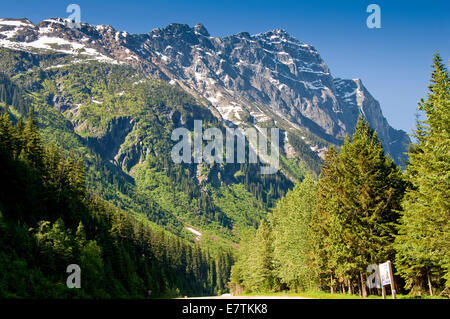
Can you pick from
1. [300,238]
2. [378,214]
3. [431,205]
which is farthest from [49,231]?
[431,205]

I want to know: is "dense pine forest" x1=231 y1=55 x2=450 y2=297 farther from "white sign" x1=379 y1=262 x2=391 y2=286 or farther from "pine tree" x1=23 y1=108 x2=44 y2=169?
"pine tree" x1=23 y1=108 x2=44 y2=169

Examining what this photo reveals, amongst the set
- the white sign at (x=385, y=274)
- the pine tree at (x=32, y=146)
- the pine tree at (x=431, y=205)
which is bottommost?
the white sign at (x=385, y=274)

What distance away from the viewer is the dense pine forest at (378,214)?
29.9 metres

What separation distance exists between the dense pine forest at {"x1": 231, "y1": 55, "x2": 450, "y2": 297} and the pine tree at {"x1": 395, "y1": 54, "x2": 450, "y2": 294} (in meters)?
0.07

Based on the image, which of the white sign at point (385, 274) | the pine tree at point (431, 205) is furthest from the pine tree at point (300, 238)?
the white sign at point (385, 274)

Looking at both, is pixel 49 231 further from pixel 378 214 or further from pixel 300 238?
pixel 378 214

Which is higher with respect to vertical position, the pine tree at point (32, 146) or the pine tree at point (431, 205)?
the pine tree at point (32, 146)

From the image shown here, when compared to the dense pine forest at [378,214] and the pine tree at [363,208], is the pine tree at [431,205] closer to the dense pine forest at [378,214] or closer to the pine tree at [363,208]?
the dense pine forest at [378,214]

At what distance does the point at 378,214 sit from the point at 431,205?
337 inches

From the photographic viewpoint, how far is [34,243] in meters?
49.6

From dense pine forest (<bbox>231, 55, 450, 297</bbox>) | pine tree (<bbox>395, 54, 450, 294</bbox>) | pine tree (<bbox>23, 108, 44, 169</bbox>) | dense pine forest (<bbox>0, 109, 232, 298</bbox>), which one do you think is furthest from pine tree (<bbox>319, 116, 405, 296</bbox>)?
pine tree (<bbox>23, 108, 44, 169</bbox>)

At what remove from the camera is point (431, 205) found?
98.2 feet

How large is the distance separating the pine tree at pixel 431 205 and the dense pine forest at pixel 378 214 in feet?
0.22
